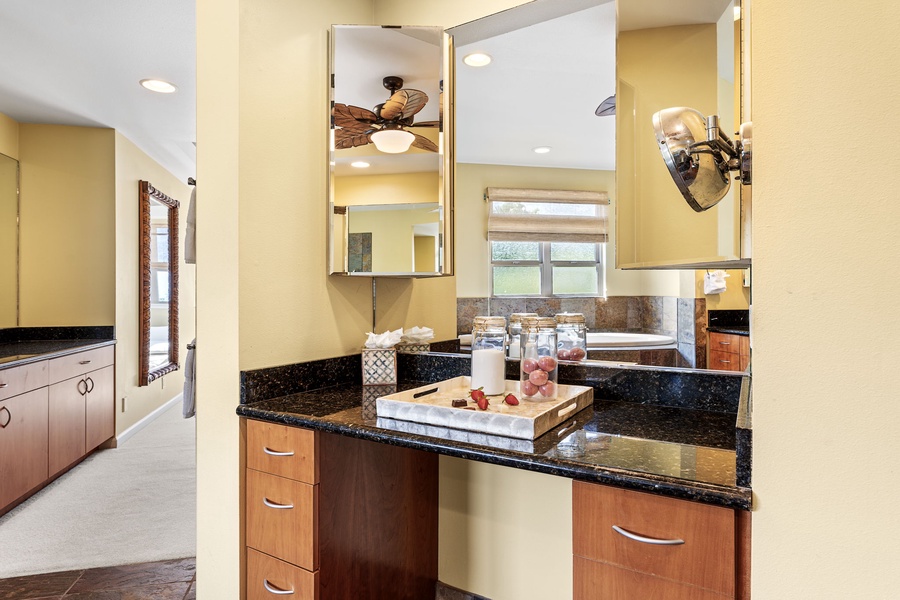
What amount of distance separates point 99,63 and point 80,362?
1.96 meters

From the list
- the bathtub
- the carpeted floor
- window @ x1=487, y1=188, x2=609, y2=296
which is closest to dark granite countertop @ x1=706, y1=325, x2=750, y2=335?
the bathtub

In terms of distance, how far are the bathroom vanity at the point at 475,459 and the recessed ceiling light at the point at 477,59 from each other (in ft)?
3.45

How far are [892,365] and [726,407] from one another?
28.1 inches

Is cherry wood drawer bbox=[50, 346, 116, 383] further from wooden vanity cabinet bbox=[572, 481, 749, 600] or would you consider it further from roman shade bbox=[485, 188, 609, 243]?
wooden vanity cabinet bbox=[572, 481, 749, 600]

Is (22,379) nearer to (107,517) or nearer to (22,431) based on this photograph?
(22,431)

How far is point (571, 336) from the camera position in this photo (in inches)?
69.7

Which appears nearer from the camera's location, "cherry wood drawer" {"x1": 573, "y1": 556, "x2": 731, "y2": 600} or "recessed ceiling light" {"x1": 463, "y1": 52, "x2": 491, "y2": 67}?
"cherry wood drawer" {"x1": 573, "y1": 556, "x2": 731, "y2": 600}

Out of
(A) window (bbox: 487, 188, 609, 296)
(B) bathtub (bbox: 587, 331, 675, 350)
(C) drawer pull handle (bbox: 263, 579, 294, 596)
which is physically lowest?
(C) drawer pull handle (bbox: 263, 579, 294, 596)

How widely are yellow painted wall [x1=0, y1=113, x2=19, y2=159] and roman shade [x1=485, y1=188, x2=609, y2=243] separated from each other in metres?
3.80

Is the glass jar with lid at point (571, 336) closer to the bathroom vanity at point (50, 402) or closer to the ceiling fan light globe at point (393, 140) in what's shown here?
the ceiling fan light globe at point (393, 140)

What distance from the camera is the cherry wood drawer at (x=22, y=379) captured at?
9.43ft

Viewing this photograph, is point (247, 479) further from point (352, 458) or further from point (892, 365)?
point (892, 365)

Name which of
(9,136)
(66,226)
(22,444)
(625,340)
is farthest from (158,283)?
(625,340)

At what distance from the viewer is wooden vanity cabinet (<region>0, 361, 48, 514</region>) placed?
2.90 metres
